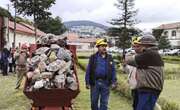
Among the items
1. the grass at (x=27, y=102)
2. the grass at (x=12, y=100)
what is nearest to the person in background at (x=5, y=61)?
the grass at (x=12, y=100)

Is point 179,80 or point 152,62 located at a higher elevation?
point 152,62

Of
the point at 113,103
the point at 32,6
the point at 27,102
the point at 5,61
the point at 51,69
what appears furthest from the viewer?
the point at 32,6

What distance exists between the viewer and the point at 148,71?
914 cm

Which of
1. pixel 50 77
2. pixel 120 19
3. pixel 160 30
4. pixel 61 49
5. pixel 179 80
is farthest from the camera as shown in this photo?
pixel 160 30

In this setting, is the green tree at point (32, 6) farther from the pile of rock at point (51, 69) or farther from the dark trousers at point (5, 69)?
the pile of rock at point (51, 69)

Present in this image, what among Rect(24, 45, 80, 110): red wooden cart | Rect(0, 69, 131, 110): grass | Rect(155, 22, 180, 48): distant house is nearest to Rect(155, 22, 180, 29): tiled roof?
Rect(155, 22, 180, 48): distant house

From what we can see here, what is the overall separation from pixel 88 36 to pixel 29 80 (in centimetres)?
13076

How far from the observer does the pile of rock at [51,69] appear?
420 inches

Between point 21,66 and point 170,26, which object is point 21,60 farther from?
point 170,26

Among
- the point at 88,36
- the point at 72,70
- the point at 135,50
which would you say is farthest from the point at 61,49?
the point at 88,36

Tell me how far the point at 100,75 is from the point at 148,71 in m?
2.43

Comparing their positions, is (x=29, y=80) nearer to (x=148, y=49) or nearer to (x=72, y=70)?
(x=72, y=70)

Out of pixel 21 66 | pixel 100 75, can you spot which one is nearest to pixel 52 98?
pixel 100 75

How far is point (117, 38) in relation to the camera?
166 feet
